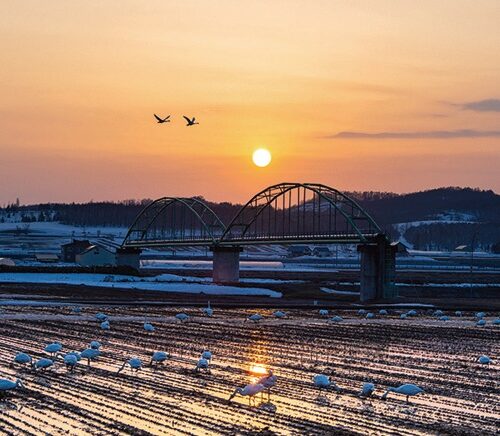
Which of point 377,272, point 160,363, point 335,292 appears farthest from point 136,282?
point 160,363

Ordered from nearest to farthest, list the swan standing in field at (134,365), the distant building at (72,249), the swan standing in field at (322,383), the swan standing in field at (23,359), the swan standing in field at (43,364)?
the swan standing in field at (322,383) < the swan standing in field at (43,364) < the swan standing in field at (134,365) < the swan standing in field at (23,359) < the distant building at (72,249)

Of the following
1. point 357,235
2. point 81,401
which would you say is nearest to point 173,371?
point 81,401

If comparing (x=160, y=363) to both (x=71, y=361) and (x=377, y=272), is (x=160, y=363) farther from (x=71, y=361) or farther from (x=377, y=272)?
(x=377, y=272)

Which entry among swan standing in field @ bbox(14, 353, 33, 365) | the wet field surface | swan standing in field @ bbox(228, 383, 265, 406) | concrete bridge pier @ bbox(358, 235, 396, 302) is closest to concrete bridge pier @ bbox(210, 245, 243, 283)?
concrete bridge pier @ bbox(358, 235, 396, 302)

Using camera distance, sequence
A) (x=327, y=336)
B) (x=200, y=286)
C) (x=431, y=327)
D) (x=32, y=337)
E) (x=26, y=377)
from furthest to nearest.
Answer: (x=200, y=286)
(x=431, y=327)
(x=327, y=336)
(x=32, y=337)
(x=26, y=377)

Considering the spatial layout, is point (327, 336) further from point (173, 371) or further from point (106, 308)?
point (106, 308)

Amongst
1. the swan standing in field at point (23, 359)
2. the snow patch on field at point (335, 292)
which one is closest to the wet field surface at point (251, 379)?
the swan standing in field at point (23, 359)

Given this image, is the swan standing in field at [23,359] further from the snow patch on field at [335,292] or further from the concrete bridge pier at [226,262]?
the concrete bridge pier at [226,262]
